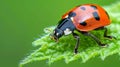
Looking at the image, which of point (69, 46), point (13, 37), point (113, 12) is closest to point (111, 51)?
point (69, 46)

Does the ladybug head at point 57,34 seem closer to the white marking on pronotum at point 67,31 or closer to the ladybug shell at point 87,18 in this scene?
the white marking on pronotum at point 67,31

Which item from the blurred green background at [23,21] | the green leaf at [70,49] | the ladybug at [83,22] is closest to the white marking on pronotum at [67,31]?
the ladybug at [83,22]

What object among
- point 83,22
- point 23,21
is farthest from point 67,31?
point 23,21

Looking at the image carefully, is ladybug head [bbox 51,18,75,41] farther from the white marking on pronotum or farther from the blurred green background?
the blurred green background

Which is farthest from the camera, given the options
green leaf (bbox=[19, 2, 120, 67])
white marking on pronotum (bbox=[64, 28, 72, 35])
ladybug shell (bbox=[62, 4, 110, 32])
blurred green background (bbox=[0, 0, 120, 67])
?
blurred green background (bbox=[0, 0, 120, 67])

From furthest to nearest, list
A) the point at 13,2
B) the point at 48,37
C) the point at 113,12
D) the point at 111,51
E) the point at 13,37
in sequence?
the point at 13,2
the point at 13,37
the point at 113,12
the point at 48,37
the point at 111,51

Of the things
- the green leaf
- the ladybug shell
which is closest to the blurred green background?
the green leaf

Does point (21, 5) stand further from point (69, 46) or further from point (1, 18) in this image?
point (69, 46)
